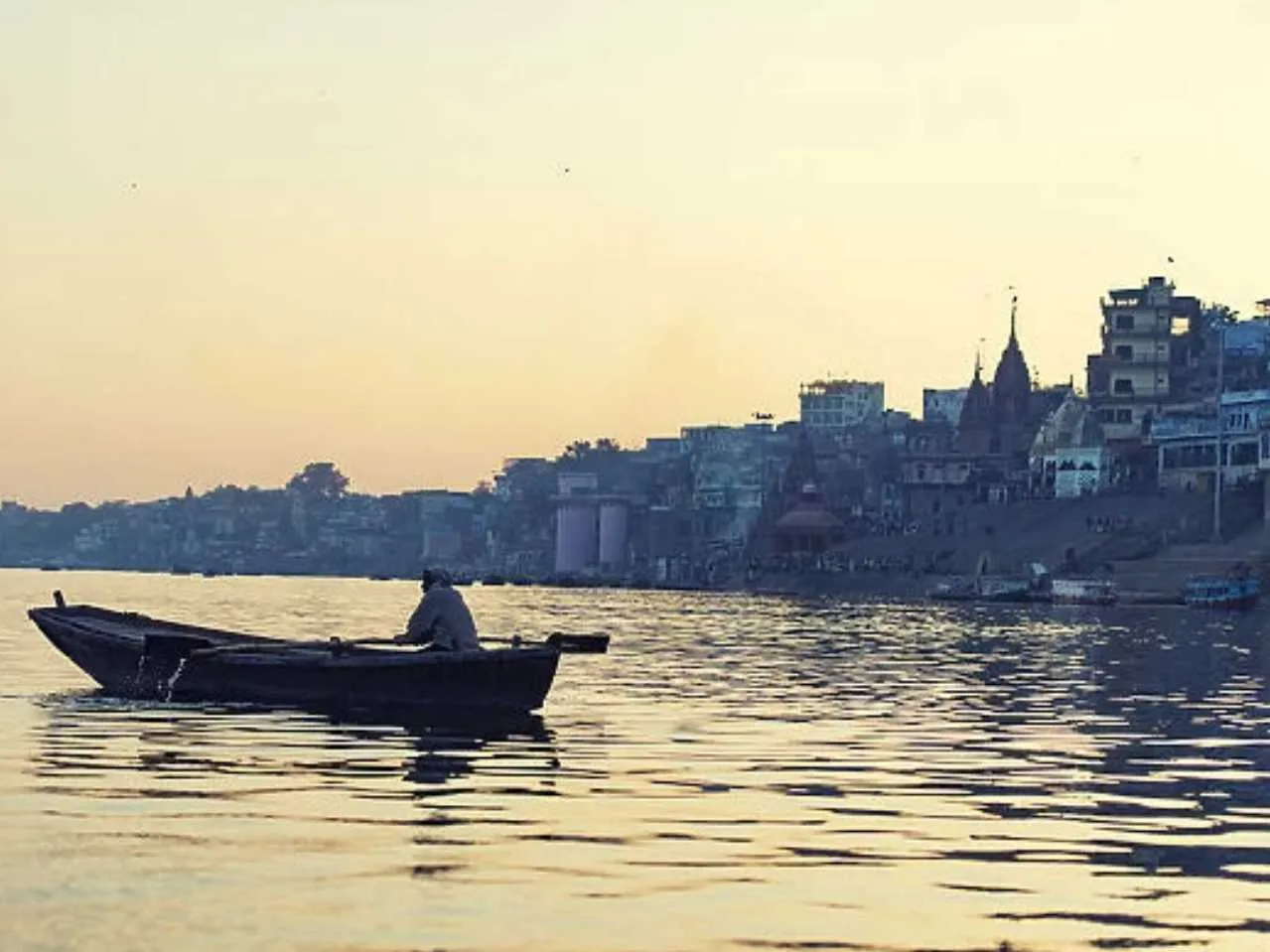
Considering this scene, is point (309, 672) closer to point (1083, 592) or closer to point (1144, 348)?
point (1083, 592)

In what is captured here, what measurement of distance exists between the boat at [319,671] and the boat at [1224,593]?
318 feet

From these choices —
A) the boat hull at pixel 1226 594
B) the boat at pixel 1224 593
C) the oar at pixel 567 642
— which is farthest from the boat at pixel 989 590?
the oar at pixel 567 642

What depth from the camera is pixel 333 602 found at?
146 metres

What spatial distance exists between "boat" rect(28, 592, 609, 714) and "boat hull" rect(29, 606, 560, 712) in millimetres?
14

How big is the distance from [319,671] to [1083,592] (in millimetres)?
118908

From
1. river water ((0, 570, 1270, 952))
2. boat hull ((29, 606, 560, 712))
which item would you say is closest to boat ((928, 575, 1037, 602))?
river water ((0, 570, 1270, 952))

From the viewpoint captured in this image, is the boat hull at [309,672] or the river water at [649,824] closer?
the river water at [649,824]

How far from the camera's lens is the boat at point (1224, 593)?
432 ft

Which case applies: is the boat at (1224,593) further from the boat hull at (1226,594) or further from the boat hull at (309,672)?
the boat hull at (309,672)

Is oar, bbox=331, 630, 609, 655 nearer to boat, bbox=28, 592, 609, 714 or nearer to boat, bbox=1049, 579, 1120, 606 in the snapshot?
boat, bbox=28, 592, 609, 714

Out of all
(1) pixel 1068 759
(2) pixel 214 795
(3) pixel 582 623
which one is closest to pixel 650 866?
(2) pixel 214 795

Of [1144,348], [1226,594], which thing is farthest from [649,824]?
[1144,348]

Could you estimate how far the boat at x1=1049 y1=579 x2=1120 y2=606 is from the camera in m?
149

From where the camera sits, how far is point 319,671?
37219 mm
